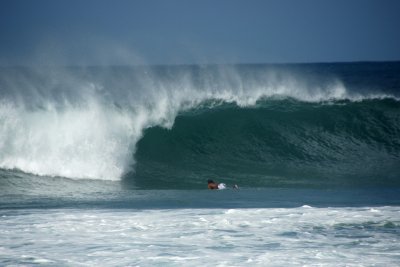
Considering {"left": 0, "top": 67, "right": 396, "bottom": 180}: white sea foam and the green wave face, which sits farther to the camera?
{"left": 0, "top": 67, "right": 396, "bottom": 180}: white sea foam

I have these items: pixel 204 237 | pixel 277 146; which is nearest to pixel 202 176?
pixel 277 146

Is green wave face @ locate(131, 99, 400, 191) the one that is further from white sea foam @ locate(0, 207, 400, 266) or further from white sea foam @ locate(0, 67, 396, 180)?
white sea foam @ locate(0, 207, 400, 266)

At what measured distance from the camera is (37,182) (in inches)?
522

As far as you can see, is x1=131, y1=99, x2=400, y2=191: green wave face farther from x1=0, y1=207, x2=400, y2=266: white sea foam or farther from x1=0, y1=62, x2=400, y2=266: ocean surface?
x1=0, y1=207, x2=400, y2=266: white sea foam

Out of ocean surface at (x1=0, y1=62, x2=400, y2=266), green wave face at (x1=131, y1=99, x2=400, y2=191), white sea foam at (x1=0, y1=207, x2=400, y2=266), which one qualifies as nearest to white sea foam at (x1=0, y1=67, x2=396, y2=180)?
ocean surface at (x1=0, y1=62, x2=400, y2=266)

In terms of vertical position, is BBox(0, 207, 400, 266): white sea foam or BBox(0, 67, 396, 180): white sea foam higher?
BBox(0, 67, 396, 180): white sea foam

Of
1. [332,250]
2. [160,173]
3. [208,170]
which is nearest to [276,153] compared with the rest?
[208,170]

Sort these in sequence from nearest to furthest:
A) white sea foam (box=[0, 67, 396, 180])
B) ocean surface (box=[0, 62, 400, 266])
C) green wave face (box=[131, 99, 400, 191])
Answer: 1. ocean surface (box=[0, 62, 400, 266])
2. green wave face (box=[131, 99, 400, 191])
3. white sea foam (box=[0, 67, 396, 180])

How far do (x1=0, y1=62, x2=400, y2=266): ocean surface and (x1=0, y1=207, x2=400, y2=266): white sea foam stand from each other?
28 millimetres

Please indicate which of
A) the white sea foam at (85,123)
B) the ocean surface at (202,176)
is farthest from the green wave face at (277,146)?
the white sea foam at (85,123)

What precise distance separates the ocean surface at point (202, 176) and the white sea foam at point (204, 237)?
0.03m

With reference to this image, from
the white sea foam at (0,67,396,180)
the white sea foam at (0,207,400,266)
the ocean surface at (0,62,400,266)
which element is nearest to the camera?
the white sea foam at (0,207,400,266)

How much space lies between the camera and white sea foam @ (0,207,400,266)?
21.3 ft

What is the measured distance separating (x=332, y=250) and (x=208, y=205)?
11.5 ft
